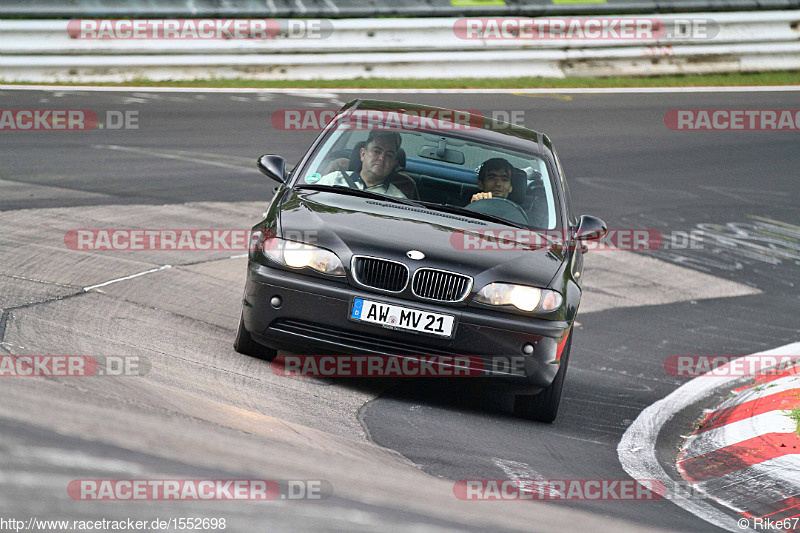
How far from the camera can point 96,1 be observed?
1658 cm

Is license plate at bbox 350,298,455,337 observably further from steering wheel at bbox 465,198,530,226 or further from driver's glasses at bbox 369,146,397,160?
driver's glasses at bbox 369,146,397,160

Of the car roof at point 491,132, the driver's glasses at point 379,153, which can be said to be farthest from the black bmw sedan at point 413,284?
the car roof at point 491,132

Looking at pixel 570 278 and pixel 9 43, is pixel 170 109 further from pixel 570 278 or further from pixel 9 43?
pixel 570 278

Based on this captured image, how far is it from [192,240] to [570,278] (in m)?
4.23

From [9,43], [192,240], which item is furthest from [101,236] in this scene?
[9,43]

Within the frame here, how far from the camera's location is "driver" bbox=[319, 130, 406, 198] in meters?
6.75

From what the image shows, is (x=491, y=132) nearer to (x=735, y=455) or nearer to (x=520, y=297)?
(x=520, y=297)

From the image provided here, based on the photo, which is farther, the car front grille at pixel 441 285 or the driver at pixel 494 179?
the driver at pixel 494 179

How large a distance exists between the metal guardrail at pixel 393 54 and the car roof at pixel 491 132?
9.92 meters

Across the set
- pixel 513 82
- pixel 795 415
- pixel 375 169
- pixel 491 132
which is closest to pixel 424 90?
pixel 513 82

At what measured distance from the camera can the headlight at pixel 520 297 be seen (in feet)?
18.9

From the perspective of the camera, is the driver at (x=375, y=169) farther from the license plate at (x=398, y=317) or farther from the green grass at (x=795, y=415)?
the green grass at (x=795, y=415)

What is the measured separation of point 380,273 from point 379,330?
0.30 meters

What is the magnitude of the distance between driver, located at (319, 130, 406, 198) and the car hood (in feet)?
0.86
